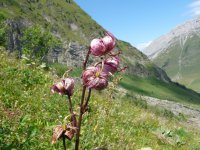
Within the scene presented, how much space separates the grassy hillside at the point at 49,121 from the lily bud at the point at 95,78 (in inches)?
19.8

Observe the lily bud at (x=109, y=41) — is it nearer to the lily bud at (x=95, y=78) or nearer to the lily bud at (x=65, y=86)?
the lily bud at (x=95, y=78)

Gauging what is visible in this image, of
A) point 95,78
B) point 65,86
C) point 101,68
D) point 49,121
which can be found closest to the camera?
point 95,78

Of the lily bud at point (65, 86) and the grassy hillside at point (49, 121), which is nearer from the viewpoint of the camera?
the lily bud at point (65, 86)

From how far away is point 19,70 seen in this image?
13492 mm

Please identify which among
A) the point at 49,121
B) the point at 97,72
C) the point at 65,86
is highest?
the point at 97,72

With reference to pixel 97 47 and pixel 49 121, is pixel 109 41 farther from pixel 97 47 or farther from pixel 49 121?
pixel 49 121

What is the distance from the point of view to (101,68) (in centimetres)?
310

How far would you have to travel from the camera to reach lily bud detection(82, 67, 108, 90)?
2.96m

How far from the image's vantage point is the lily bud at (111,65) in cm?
308

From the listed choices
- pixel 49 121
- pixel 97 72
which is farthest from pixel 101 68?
pixel 49 121

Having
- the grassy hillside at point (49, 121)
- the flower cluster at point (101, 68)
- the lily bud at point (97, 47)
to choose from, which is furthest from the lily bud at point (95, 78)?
the grassy hillside at point (49, 121)

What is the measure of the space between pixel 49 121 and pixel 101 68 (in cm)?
642

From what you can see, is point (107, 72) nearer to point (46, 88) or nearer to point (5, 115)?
point (5, 115)

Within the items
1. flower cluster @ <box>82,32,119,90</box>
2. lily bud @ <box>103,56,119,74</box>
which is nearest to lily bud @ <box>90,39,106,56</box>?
flower cluster @ <box>82,32,119,90</box>
